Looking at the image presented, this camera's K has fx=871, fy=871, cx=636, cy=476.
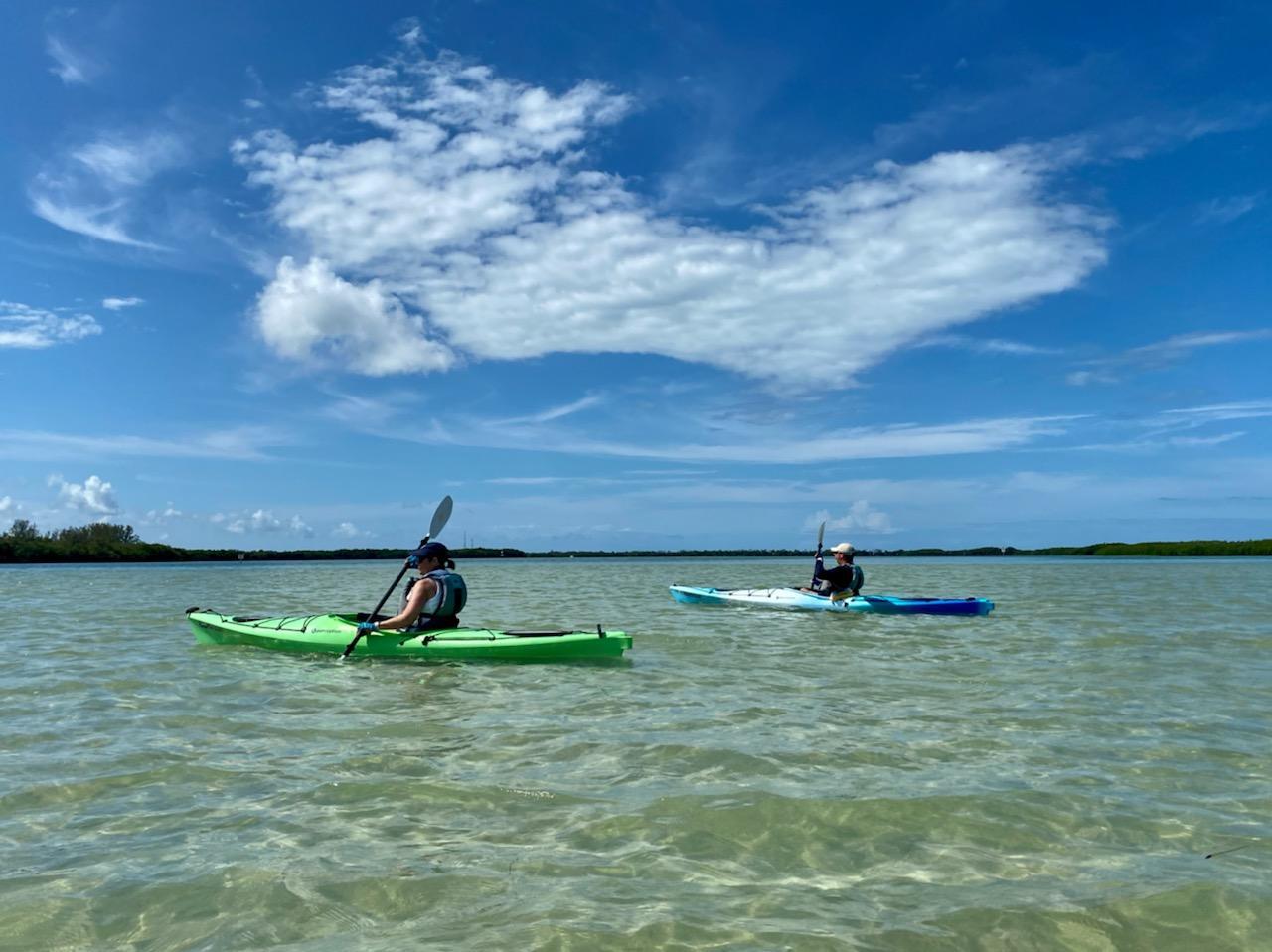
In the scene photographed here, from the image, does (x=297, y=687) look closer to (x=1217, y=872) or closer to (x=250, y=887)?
(x=250, y=887)

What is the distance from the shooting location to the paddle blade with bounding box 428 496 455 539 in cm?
1536

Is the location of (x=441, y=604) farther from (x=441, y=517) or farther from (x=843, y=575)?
(x=843, y=575)

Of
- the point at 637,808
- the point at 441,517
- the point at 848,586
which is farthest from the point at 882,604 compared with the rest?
the point at 637,808

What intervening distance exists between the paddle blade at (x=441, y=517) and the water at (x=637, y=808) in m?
3.83

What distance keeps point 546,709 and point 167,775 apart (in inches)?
141

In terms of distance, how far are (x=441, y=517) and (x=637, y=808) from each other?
412 inches

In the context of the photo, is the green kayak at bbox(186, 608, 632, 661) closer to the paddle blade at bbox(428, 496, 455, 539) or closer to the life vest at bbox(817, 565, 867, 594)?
the paddle blade at bbox(428, 496, 455, 539)

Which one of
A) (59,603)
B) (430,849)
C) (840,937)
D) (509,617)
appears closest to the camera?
(840,937)

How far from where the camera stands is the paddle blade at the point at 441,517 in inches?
605

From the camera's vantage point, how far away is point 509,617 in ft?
68.4

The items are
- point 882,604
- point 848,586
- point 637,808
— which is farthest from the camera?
point 848,586

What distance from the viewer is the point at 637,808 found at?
568 centimetres

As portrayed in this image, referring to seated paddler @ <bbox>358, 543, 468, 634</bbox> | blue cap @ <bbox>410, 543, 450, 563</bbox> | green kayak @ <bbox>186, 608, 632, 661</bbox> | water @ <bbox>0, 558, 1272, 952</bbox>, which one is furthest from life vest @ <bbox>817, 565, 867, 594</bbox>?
blue cap @ <bbox>410, 543, 450, 563</bbox>

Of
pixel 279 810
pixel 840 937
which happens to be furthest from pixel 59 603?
Answer: pixel 840 937
